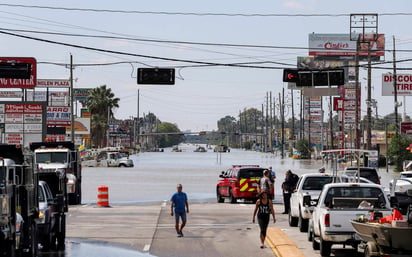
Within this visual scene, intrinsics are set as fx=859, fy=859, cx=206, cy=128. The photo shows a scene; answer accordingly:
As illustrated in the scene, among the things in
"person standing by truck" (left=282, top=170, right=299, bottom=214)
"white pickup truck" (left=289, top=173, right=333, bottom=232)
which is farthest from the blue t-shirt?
"person standing by truck" (left=282, top=170, right=299, bottom=214)

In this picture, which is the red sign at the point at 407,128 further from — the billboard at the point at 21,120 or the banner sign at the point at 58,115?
the banner sign at the point at 58,115

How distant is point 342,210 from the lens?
1891 centimetres

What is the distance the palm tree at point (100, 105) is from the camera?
137 meters

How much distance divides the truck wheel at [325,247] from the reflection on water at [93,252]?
3959mm

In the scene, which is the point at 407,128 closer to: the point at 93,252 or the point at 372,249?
the point at 93,252

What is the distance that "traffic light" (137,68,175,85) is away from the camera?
39438 mm

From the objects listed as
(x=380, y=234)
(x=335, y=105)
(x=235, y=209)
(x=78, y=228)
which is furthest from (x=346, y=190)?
(x=335, y=105)

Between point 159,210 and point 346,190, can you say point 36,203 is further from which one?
point 159,210

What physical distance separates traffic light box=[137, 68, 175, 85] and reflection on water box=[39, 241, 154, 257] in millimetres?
18236

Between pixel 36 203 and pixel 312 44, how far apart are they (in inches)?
5522

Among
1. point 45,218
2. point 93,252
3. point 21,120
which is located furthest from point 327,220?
point 21,120

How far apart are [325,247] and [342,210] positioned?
0.97 meters

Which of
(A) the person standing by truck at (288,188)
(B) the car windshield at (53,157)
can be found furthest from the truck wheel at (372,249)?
(B) the car windshield at (53,157)

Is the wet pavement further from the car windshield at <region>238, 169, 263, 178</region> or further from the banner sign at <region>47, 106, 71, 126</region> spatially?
the banner sign at <region>47, 106, 71, 126</region>
